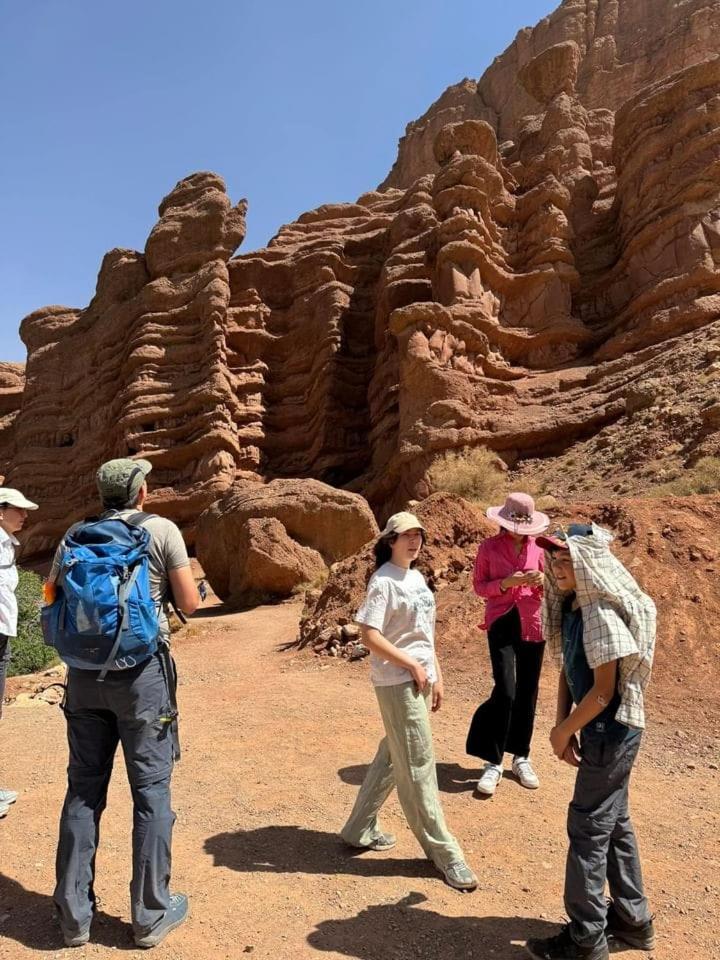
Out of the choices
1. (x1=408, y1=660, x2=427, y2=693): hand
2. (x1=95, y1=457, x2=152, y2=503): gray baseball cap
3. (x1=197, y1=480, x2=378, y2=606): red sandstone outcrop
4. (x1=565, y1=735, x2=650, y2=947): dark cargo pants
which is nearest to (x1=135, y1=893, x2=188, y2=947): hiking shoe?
(x1=408, y1=660, x2=427, y2=693): hand

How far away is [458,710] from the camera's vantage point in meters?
6.81

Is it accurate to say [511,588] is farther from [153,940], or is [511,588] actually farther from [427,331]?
[427,331]

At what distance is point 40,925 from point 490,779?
2916 mm

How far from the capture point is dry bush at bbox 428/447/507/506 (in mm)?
20719

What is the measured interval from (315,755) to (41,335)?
3922cm

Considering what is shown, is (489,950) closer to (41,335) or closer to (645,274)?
(645,274)

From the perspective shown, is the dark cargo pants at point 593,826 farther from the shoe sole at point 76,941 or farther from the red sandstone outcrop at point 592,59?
the red sandstone outcrop at point 592,59

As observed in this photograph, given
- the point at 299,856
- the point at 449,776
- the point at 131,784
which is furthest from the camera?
the point at 449,776

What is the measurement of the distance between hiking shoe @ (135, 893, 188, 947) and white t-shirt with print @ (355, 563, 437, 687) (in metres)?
1.38

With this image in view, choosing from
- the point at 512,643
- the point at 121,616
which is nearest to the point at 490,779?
the point at 512,643

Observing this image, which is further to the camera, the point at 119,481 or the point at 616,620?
the point at 119,481

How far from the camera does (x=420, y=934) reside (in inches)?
118

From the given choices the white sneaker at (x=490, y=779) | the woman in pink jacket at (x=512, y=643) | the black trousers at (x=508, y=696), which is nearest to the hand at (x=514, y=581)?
the woman in pink jacket at (x=512, y=643)

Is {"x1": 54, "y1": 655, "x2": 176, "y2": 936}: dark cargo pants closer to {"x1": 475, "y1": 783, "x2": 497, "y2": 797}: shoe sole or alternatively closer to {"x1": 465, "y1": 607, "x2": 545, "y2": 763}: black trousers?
{"x1": 475, "y1": 783, "x2": 497, "y2": 797}: shoe sole
